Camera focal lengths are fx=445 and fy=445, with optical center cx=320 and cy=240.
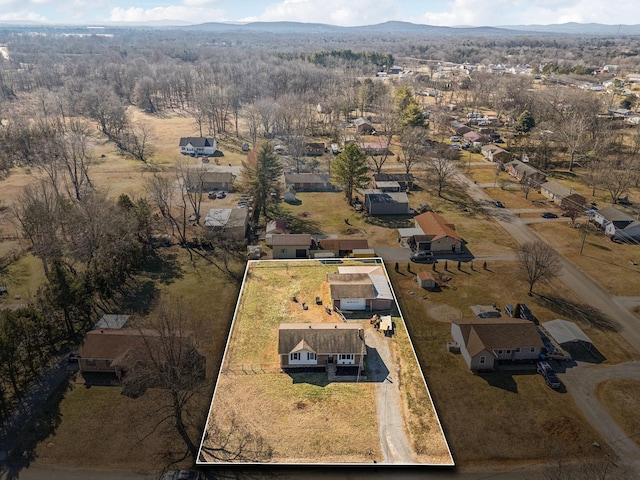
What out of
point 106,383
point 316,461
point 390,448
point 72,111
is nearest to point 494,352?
point 390,448

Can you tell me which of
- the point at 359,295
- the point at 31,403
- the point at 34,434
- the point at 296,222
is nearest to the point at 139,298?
the point at 31,403

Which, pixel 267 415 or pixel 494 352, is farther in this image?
pixel 494 352

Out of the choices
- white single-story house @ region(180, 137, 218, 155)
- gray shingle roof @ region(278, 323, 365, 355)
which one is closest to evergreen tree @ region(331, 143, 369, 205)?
gray shingle roof @ region(278, 323, 365, 355)

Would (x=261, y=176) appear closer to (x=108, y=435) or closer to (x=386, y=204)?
(x=386, y=204)

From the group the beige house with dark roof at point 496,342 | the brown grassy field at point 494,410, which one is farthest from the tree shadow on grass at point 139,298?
the beige house with dark roof at point 496,342

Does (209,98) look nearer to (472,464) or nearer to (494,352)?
(494,352)

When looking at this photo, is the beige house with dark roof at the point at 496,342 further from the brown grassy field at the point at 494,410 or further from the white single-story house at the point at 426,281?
the white single-story house at the point at 426,281
